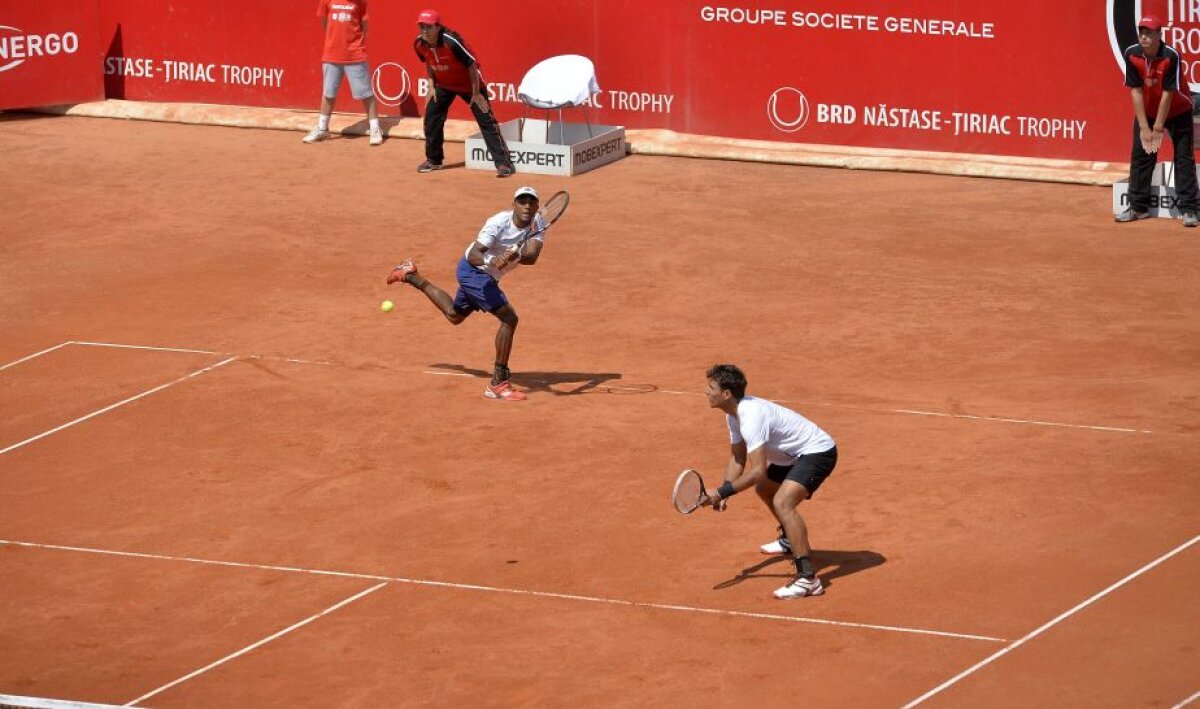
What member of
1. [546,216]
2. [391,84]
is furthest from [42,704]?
[391,84]

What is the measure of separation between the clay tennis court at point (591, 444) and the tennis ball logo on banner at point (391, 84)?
268cm

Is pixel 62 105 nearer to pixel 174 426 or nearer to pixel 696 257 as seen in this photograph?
pixel 696 257

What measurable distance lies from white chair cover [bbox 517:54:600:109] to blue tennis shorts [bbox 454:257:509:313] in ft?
26.7

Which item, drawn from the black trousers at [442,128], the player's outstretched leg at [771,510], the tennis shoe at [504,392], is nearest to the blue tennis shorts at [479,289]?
the tennis shoe at [504,392]

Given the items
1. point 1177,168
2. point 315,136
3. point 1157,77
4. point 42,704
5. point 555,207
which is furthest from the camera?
point 315,136

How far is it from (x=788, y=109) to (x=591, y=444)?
35.0 ft

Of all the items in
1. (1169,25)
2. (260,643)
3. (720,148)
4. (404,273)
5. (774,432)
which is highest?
(1169,25)

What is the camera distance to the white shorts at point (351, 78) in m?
26.3

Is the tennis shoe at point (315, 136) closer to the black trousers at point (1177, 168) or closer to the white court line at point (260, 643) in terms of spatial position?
the black trousers at point (1177, 168)

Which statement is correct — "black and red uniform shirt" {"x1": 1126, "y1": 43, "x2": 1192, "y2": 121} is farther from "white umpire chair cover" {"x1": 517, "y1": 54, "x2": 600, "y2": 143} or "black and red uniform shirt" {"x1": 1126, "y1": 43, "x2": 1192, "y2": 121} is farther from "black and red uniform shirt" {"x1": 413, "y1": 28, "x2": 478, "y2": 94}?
"black and red uniform shirt" {"x1": 413, "y1": 28, "x2": 478, "y2": 94}

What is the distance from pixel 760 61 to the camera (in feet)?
83.7

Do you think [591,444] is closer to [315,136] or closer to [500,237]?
[500,237]

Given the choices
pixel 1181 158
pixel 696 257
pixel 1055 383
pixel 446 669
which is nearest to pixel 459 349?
pixel 696 257

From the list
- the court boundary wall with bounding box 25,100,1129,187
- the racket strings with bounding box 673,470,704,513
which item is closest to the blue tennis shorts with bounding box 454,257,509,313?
the racket strings with bounding box 673,470,704,513
